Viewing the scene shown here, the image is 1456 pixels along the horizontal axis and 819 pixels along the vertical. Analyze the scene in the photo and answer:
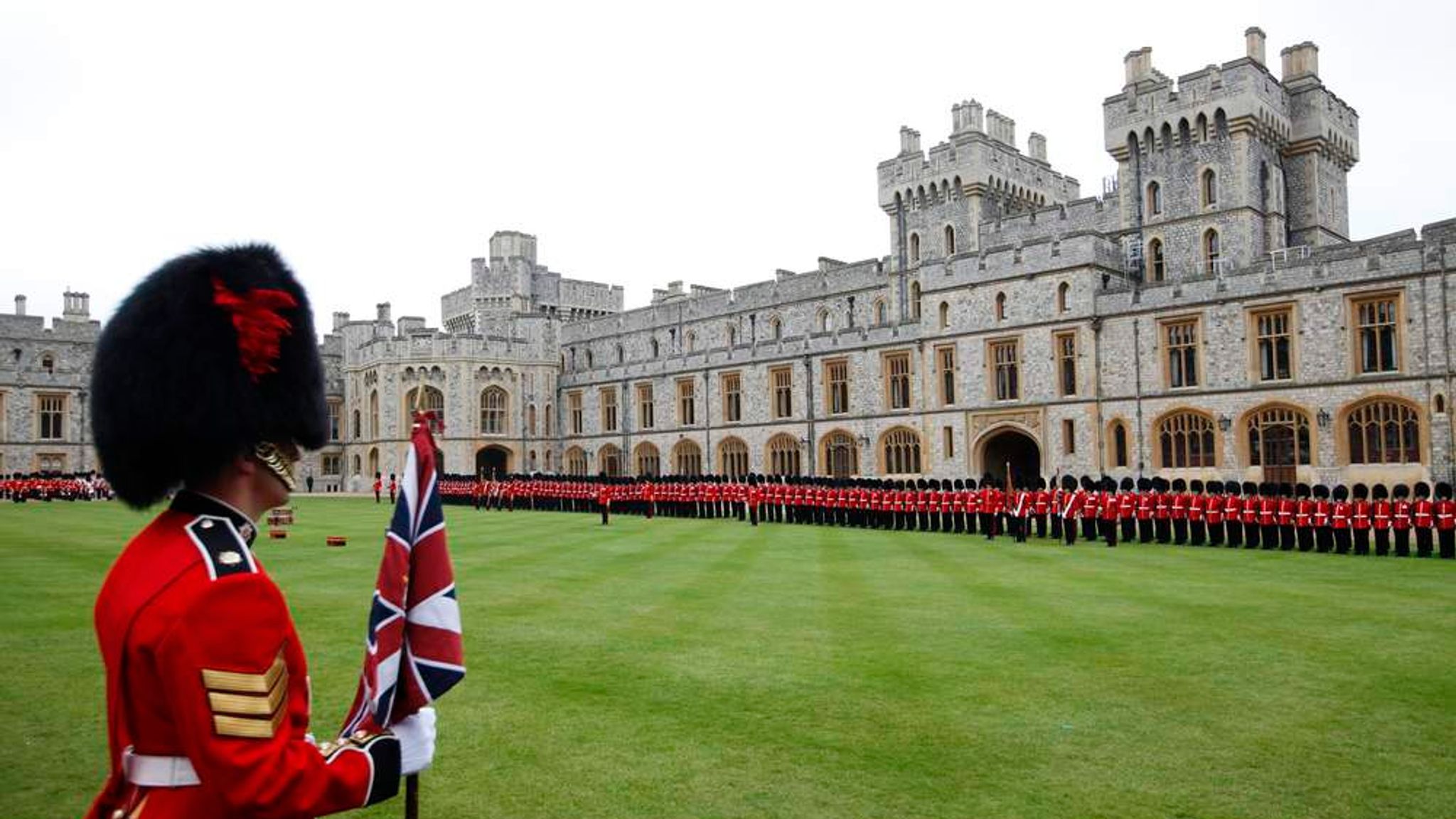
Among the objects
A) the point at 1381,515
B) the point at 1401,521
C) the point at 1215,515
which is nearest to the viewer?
the point at 1401,521

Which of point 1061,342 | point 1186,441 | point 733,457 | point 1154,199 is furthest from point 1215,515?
point 733,457

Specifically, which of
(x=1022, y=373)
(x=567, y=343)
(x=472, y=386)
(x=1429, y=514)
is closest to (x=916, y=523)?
(x=1022, y=373)

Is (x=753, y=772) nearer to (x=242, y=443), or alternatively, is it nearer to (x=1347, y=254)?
(x=242, y=443)

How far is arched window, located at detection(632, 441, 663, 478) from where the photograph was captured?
2023 inches

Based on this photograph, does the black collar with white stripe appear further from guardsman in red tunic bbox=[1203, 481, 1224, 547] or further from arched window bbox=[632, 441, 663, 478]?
arched window bbox=[632, 441, 663, 478]

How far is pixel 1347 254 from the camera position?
28422 mm

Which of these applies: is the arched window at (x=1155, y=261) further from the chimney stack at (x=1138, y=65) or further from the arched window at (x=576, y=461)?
the arched window at (x=576, y=461)

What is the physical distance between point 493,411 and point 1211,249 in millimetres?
35561

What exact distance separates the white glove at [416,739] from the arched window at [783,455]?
1625 inches

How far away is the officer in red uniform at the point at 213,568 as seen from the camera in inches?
96.3

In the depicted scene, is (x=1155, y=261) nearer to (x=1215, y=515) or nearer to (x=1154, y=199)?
(x=1154, y=199)

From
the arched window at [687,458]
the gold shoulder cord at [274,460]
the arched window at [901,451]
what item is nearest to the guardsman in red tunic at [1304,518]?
the arched window at [901,451]

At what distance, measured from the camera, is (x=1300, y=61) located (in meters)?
36.1

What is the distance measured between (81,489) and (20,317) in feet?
53.1
